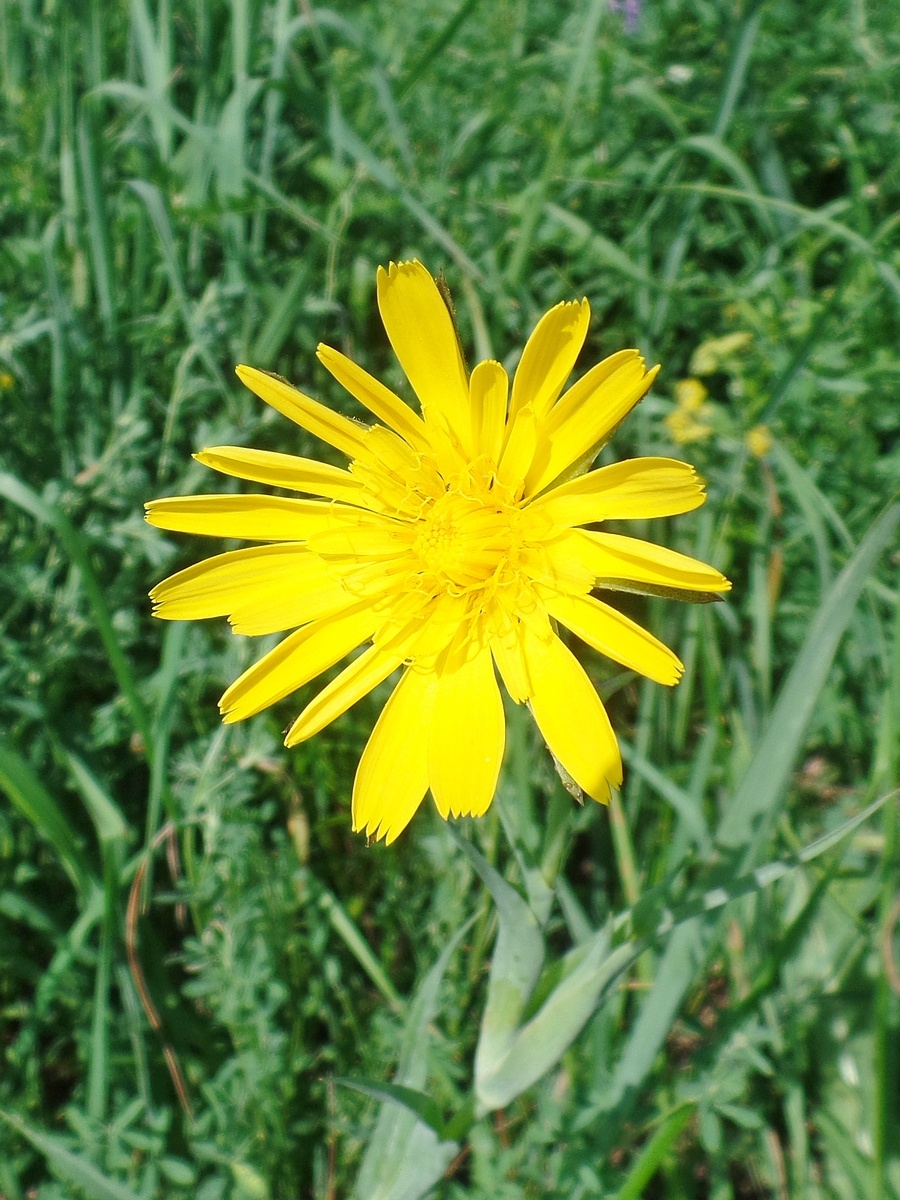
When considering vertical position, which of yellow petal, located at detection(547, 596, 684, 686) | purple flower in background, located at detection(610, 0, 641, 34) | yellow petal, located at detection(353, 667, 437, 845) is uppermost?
purple flower in background, located at detection(610, 0, 641, 34)

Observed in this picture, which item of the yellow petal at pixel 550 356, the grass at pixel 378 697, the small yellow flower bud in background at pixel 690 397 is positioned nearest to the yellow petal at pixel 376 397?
the yellow petal at pixel 550 356

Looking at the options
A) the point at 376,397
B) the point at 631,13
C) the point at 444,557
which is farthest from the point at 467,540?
the point at 631,13

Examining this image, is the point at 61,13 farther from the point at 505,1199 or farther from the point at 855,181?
the point at 505,1199

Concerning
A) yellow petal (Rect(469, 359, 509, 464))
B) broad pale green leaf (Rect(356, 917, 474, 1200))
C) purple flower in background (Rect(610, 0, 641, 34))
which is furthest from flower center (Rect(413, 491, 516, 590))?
purple flower in background (Rect(610, 0, 641, 34))

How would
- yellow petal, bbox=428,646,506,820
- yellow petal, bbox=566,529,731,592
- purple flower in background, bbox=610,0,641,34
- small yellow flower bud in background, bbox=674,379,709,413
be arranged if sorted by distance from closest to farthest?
yellow petal, bbox=566,529,731,592 → yellow petal, bbox=428,646,506,820 → small yellow flower bud in background, bbox=674,379,709,413 → purple flower in background, bbox=610,0,641,34

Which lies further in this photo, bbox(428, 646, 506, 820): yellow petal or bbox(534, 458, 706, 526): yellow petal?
bbox(428, 646, 506, 820): yellow petal

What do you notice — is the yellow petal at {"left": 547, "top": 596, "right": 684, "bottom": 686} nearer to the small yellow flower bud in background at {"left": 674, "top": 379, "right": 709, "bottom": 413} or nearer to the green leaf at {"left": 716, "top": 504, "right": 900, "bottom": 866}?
the green leaf at {"left": 716, "top": 504, "right": 900, "bottom": 866}
